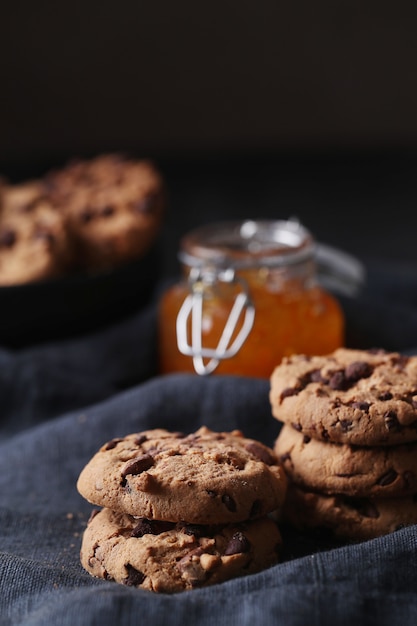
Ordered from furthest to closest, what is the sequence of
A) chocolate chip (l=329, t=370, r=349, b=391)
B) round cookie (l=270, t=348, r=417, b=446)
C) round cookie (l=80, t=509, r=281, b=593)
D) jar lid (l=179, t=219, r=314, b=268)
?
jar lid (l=179, t=219, r=314, b=268) < chocolate chip (l=329, t=370, r=349, b=391) < round cookie (l=270, t=348, r=417, b=446) < round cookie (l=80, t=509, r=281, b=593)

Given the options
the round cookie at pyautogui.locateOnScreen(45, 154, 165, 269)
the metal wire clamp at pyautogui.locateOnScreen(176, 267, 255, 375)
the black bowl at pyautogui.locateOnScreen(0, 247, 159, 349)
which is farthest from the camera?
the round cookie at pyautogui.locateOnScreen(45, 154, 165, 269)

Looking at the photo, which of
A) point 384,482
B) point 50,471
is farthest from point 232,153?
point 384,482

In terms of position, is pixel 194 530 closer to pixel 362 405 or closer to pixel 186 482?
pixel 186 482

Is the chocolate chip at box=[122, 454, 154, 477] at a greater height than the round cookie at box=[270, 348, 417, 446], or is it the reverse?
the round cookie at box=[270, 348, 417, 446]

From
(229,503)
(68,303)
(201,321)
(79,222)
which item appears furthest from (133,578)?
(79,222)

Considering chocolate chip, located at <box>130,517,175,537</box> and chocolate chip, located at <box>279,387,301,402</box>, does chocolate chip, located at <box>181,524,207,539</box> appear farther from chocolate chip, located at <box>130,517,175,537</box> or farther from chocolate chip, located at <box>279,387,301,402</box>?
chocolate chip, located at <box>279,387,301,402</box>

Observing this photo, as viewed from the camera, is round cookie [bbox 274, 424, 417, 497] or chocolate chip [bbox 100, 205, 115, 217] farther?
chocolate chip [bbox 100, 205, 115, 217]

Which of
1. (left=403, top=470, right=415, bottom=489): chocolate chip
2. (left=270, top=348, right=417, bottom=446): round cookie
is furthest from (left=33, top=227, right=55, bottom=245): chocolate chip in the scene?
(left=403, top=470, right=415, bottom=489): chocolate chip
